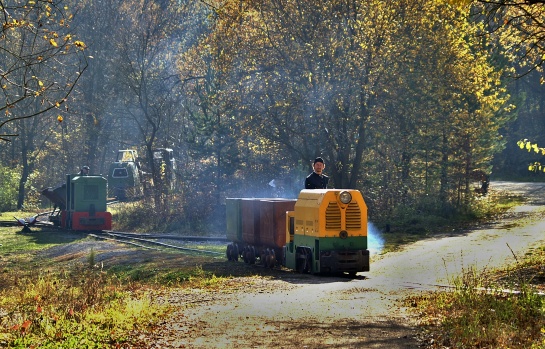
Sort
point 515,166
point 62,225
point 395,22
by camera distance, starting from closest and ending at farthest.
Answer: point 395,22 < point 62,225 < point 515,166

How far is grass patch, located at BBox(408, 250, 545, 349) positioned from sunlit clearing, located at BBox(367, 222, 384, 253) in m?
14.8

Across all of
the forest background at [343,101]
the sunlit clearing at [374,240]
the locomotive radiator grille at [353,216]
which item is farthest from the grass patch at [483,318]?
the forest background at [343,101]

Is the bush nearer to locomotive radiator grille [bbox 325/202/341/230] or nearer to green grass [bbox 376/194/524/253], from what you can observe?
green grass [bbox 376/194/524/253]

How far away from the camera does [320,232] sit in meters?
20.7

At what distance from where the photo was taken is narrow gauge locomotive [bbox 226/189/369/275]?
20641mm

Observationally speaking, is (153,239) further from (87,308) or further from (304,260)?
(87,308)

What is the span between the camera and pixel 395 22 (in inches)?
1425

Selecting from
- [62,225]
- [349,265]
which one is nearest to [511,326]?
[349,265]

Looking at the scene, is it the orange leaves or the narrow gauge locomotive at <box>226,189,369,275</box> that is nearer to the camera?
the orange leaves

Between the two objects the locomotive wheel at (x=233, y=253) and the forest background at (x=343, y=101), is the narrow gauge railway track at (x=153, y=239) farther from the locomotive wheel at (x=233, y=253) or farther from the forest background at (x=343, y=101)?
the forest background at (x=343, y=101)

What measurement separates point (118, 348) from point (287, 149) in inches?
1170

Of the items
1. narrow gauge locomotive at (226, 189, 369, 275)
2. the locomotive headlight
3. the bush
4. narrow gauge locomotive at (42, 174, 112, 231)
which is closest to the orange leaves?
narrow gauge locomotive at (226, 189, 369, 275)

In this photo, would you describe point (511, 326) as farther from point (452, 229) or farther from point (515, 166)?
point (515, 166)

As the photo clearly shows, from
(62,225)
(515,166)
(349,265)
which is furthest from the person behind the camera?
(515,166)
